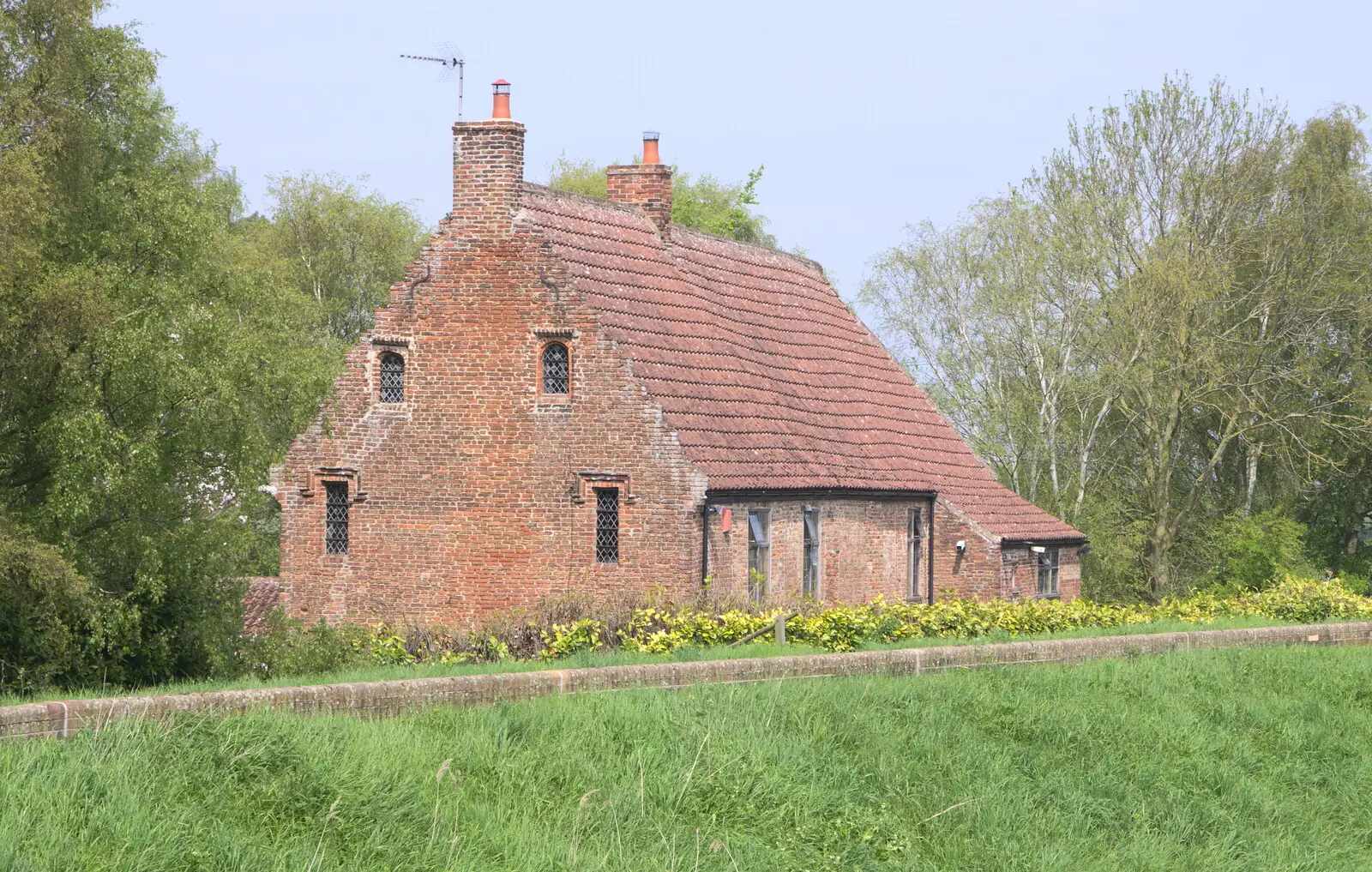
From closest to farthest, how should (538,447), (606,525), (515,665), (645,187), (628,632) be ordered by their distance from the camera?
(515,665) < (628,632) < (606,525) < (538,447) < (645,187)

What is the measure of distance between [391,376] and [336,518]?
259cm

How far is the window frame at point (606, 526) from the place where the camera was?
25.8 m

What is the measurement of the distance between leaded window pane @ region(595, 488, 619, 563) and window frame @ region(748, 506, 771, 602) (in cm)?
223

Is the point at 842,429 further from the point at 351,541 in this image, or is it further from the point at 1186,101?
the point at 1186,101

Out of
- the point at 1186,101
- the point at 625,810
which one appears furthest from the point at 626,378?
the point at 1186,101

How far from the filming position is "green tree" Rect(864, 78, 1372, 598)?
44.2 meters

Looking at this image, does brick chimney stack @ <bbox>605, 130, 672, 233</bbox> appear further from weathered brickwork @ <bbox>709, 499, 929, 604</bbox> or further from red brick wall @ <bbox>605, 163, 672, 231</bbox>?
weathered brickwork @ <bbox>709, 499, 929, 604</bbox>

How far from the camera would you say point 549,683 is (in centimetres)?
1384

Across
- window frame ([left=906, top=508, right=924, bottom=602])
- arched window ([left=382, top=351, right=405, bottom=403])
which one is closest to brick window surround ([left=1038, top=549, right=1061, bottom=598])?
window frame ([left=906, top=508, right=924, bottom=602])

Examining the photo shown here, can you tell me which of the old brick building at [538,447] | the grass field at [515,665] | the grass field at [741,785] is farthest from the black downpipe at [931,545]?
the grass field at [741,785]

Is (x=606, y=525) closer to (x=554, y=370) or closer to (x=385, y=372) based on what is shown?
(x=554, y=370)

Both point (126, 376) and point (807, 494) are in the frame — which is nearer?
point (126, 376)

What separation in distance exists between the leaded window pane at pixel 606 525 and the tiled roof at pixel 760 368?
1516 mm

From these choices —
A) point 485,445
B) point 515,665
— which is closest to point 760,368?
point 485,445
